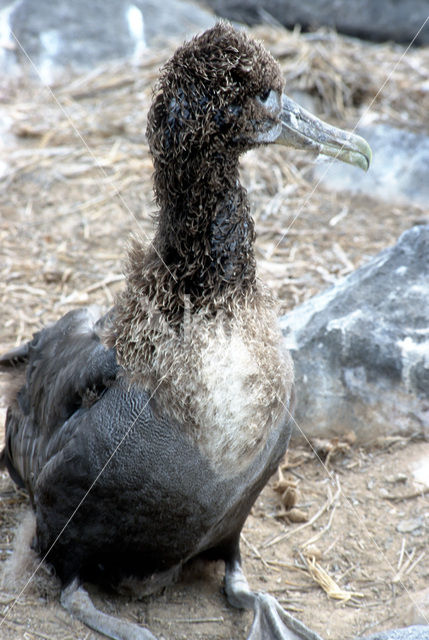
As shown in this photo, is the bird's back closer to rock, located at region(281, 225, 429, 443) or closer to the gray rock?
the gray rock

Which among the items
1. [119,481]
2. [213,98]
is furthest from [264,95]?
[119,481]

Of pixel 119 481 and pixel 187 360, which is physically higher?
pixel 187 360

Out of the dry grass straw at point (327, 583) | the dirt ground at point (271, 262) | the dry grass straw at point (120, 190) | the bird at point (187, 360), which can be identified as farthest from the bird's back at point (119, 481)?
the dry grass straw at point (120, 190)

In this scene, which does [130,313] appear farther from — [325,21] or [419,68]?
[325,21]

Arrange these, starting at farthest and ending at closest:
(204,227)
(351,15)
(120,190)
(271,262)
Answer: (351,15) < (120,190) < (271,262) < (204,227)

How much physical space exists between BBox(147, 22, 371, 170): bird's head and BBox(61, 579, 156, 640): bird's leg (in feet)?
5.41

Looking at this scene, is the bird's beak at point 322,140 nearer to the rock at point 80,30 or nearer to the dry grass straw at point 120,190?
the dry grass straw at point 120,190

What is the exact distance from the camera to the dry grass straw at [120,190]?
5.27 m

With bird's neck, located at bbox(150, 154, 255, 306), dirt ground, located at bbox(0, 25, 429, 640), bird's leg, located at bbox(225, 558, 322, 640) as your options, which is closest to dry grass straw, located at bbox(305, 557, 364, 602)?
dirt ground, located at bbox(0, 25, 429, 640)

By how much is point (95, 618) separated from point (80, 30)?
6986mm

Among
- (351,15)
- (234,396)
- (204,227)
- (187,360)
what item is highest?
(204,227)

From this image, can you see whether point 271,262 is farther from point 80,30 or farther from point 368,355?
point 80,30

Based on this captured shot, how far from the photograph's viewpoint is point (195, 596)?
10.9 feet

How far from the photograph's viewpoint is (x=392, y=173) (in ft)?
20.6
